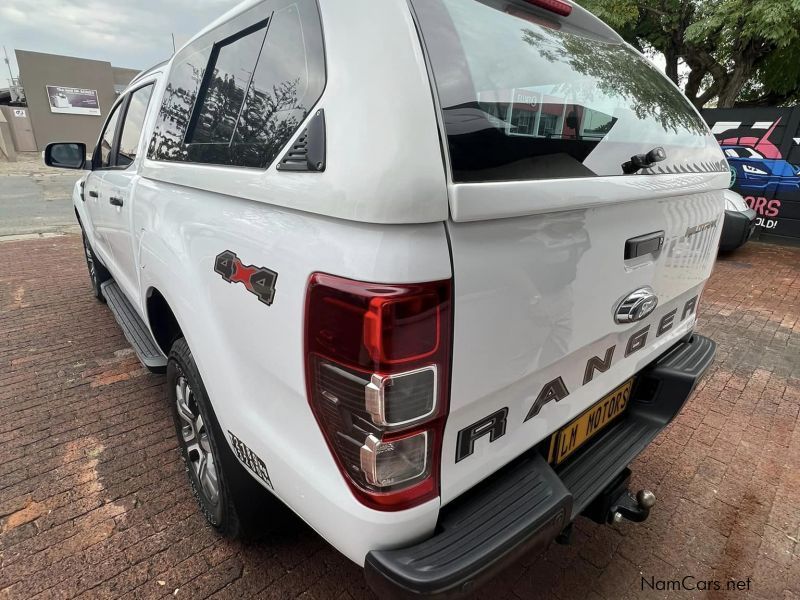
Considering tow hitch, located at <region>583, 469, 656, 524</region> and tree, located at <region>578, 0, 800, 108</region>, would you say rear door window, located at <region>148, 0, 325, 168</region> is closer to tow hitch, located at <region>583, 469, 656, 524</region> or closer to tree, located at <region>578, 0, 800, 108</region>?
tow hitch, located at <region>583, 469, 656, 524</region>

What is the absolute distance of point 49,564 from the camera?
1.84m

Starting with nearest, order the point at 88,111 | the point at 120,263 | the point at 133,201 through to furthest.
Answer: the point at 133,201
the point at 120,263
the point at 88,111

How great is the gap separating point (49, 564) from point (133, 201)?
1.57 m

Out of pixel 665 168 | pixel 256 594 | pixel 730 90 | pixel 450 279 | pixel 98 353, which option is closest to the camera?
pixel 450 279

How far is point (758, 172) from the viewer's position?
802cm

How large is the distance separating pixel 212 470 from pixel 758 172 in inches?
378

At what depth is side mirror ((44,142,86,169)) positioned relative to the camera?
132 inches

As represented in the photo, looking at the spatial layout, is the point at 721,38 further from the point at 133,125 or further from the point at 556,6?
the point at 133,125

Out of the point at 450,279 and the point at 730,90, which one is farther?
the point at 730,90

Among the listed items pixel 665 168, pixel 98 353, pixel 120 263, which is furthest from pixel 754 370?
pixel 98 353

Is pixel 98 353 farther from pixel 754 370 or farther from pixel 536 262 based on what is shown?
pixel 754 370

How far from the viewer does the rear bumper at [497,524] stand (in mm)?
1103

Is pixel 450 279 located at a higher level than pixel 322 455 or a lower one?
higher

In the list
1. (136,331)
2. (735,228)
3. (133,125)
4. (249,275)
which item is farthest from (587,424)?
(735,228)
